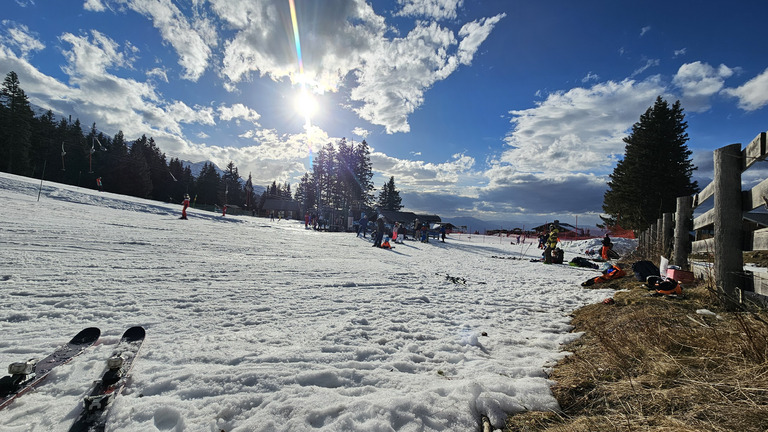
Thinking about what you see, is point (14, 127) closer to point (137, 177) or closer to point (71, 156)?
point (71, 156)

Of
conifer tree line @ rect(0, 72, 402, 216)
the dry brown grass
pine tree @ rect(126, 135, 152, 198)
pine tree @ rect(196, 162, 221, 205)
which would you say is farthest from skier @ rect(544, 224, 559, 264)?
pine tree @ rect(196, 162, 221, 205)

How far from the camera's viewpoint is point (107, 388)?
6.70 ft

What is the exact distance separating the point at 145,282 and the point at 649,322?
6907 mm

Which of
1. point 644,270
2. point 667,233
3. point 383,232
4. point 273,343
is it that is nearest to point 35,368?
point 273,343

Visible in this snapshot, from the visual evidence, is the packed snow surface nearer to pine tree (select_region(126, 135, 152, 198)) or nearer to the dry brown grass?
the dry brown grass

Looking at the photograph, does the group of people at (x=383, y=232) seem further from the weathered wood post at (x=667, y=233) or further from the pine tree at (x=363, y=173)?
the pine tree at (x=363, y=173)

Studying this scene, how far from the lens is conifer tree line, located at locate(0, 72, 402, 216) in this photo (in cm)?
4722

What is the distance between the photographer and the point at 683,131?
22.4 meters

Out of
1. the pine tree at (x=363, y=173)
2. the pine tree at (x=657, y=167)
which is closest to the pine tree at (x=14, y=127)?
the pine tree at (x=363, y=173)

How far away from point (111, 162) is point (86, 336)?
75064mm

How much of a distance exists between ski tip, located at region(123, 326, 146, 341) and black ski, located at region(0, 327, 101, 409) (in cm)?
22

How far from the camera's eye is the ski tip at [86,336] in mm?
2712

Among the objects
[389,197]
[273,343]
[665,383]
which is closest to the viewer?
[665,383]

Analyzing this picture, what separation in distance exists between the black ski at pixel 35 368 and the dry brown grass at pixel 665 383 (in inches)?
126
